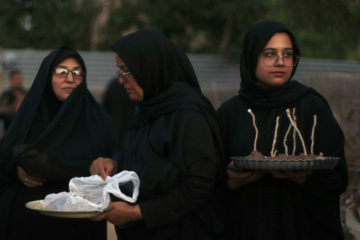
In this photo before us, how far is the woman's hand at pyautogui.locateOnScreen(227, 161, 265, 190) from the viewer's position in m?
3.14

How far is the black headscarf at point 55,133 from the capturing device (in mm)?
3969

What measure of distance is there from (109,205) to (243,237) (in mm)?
750

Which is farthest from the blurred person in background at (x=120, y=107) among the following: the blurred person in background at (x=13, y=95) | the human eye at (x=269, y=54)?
the blurred person in background at (x=13, y=95)

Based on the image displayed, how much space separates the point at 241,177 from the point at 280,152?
1.00 ft

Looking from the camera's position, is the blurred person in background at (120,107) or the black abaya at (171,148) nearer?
the black abaya at (171,148)

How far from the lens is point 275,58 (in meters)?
3.48

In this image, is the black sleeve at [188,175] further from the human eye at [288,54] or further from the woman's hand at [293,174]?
the human eye at [288,54]

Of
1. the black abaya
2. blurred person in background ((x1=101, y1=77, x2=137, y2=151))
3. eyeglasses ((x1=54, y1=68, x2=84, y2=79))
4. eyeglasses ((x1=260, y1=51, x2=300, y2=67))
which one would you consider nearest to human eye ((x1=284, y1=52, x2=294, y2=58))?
eyeglasses ((x1=260, y1=51, x2=300, y2=67))

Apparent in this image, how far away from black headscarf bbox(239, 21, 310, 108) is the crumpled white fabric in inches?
32.4

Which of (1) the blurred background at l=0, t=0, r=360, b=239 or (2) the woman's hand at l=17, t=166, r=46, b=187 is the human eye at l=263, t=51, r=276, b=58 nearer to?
(2) the woman's hand at l=17, t=166, r=46, b=187

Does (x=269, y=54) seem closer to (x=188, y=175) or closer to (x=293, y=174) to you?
(x=293, y=174)

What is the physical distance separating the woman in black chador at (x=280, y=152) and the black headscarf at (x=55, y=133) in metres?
1.04

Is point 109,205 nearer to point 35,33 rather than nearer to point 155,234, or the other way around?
point 155,234

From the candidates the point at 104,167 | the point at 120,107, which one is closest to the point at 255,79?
the point at 104,167
